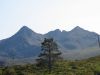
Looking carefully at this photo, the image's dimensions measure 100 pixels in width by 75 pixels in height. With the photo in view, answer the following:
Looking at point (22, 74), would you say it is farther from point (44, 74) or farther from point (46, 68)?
point (46, 68)

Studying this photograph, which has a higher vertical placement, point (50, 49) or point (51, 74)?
point (50, 49)

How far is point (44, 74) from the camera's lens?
6328cm

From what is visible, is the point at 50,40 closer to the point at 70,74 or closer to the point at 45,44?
the point at 45,44

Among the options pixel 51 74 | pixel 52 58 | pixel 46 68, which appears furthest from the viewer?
pixel 46 68

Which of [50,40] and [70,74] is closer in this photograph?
[70,74]

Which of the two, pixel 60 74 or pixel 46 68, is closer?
pixel 60 74

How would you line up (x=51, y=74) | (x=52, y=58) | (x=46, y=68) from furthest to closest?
(x=46, y=68) < (x=52, y=58) < (x=51, y=74)

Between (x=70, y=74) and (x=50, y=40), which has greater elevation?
(x=50, y=40)

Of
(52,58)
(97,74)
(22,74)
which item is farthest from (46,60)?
(97,74)

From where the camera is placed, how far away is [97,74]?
45.5 m

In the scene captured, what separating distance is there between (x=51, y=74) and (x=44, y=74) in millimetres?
1813

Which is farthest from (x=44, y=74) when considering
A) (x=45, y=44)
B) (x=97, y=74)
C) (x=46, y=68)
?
(x=97, y=74)

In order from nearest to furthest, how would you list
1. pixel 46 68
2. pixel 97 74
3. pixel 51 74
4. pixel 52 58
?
1. pixel 97 74
2. pixel 51 74
3. pixel 52 58
4. pixel 46 68

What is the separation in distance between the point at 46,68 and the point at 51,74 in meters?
Answer: 14.9
